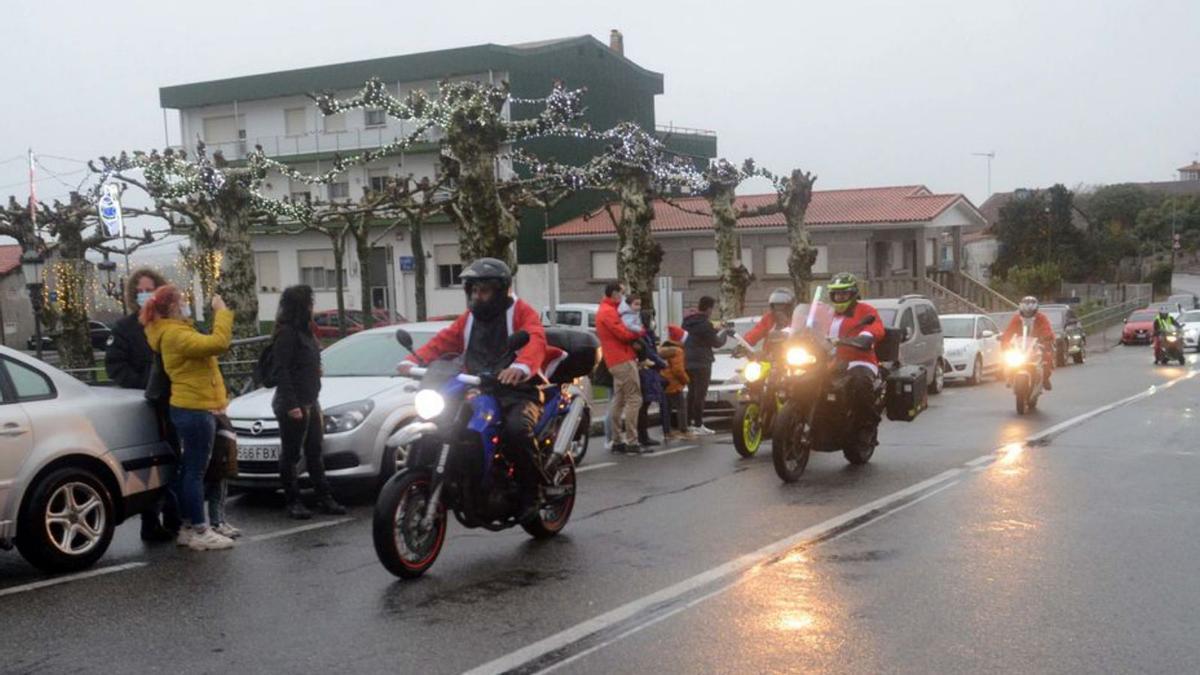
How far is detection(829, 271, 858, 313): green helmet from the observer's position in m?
10.9

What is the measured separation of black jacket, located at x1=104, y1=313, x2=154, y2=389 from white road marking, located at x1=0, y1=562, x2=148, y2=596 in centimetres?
165

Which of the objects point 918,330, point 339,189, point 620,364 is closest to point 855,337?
point 620,364

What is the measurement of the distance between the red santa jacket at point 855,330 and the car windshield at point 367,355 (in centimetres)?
366

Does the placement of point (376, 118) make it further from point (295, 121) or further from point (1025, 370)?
point (1025, 370)

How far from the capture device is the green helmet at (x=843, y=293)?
10.9 m

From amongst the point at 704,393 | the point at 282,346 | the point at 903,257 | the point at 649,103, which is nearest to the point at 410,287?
the point at 649,103

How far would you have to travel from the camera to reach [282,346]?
28.9ft

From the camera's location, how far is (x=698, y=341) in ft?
46.0

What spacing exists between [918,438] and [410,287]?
39.3 meters

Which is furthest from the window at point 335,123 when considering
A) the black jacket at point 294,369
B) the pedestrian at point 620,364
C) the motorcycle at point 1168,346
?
the black jacket at point 294,369

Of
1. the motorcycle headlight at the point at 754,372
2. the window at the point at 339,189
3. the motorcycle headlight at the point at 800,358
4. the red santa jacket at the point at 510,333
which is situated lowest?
the motorcycle headlight at the point at 754,372

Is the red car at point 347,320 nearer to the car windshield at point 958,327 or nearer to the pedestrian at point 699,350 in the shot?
the car windshield at point 958,327

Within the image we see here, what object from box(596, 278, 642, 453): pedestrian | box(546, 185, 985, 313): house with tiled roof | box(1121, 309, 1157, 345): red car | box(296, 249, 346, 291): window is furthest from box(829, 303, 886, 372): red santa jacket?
box(296, 249, 346, 291): window

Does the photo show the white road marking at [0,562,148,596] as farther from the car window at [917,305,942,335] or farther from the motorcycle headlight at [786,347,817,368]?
the car window at [917,305,942,335]
